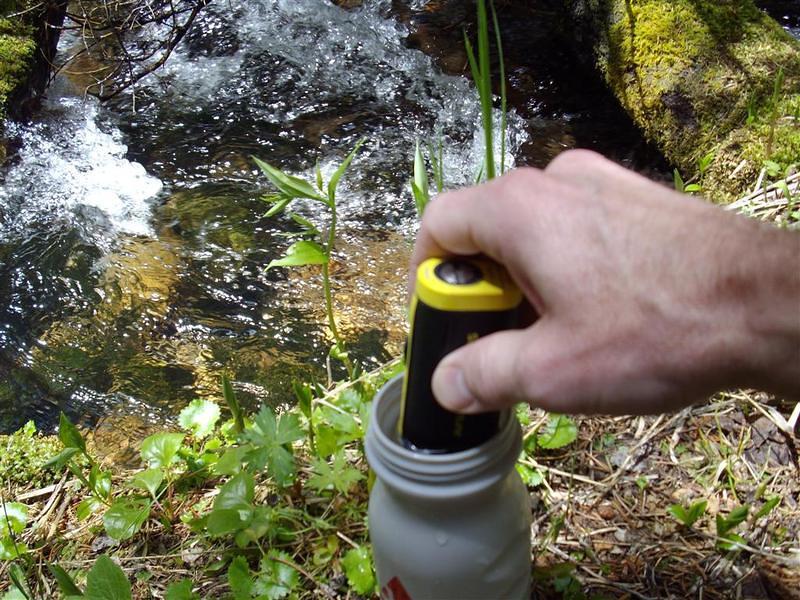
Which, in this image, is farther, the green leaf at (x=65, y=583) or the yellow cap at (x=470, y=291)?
the green leaf at (x=65, y=583)

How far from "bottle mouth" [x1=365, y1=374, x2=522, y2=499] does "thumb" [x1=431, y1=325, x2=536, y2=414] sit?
2.7 inches

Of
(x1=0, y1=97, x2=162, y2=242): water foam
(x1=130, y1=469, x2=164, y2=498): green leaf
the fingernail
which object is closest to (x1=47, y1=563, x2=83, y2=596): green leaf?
(x1=130, y1=469, x2=164, y2=498): green leaf

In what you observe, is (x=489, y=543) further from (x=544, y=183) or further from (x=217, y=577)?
(x=217, y=577)

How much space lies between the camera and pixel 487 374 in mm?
858

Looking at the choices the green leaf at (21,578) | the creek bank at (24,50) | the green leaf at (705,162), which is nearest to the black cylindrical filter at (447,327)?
the green leaf at (21,578)

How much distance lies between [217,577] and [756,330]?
3.68 feet

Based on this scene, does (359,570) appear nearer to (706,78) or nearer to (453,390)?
(453,390)

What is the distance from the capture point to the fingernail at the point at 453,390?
881 millimetres

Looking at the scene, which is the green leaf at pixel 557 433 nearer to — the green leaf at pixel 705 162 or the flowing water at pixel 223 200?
the flowing water at pixel 223 200

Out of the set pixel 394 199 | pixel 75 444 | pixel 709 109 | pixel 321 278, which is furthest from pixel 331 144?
pixel 75 444

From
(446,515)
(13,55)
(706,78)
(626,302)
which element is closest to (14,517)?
(446,515)

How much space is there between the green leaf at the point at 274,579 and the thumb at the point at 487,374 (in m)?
0.67

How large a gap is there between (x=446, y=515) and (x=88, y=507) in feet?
3.42

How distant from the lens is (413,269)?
1.11m
